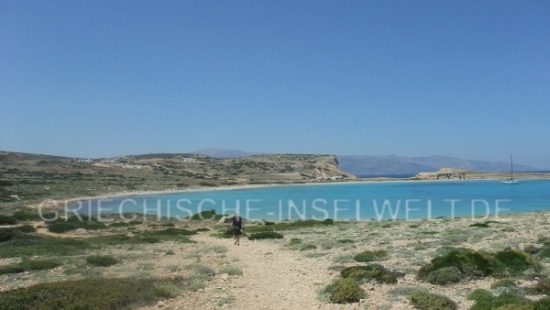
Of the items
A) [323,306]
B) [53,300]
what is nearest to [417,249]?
[323,306]

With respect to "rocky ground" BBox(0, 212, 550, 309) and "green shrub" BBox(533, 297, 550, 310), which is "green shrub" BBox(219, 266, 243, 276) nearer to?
"rocky ground" BBox(0, 212, 550, 309)

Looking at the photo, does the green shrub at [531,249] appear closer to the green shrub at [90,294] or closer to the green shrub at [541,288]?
the green shrub at [541,288]

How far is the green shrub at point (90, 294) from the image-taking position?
35.4 feet

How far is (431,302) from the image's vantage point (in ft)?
34.8

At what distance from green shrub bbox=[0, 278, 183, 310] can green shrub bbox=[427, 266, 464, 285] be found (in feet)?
26.1

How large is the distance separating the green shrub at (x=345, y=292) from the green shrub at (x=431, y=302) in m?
1.45

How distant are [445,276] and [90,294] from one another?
33.9ft

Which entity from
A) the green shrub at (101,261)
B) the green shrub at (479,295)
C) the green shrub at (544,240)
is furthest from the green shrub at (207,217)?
the green shrub at (479,295)

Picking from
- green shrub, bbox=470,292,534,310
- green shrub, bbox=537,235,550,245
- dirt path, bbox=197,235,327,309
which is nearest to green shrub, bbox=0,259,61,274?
dirt path, bbox=197,235,327,309

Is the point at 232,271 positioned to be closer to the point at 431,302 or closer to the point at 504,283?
the point at 431,302

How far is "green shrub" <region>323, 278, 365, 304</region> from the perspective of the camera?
11.6m

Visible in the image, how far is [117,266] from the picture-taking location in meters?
17.8

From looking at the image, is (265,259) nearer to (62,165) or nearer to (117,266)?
(117,266)

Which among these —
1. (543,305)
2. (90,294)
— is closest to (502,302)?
(543,305)
